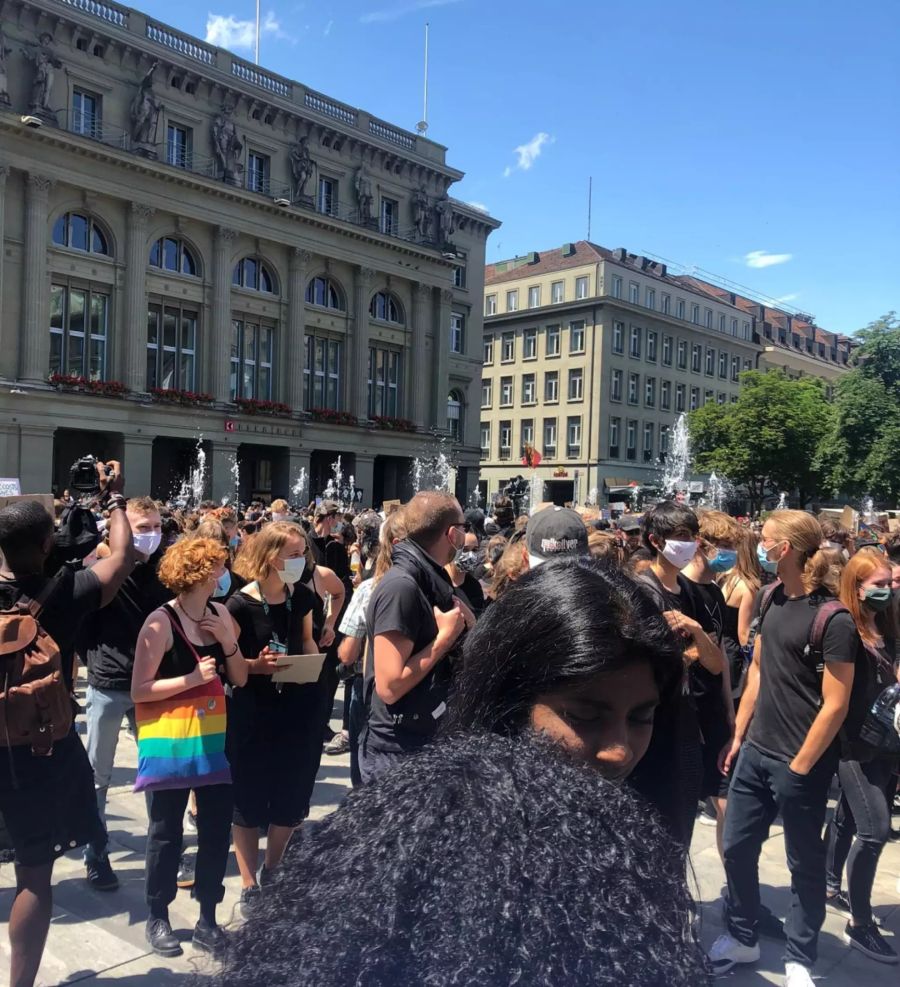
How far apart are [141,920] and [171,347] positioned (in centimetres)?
3315

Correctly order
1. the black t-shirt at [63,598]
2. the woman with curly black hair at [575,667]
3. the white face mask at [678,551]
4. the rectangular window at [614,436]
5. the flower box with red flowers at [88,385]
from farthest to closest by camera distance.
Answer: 1. the rectangular window at [614,436]
2. the flower box with red flowers at [88,385]
3. the white face mask at [678,551]
4. the black t-shirt at [63,598]
5. the woman with curly black hair at [575,667]

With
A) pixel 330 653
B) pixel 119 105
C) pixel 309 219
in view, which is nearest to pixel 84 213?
pixel 119 105

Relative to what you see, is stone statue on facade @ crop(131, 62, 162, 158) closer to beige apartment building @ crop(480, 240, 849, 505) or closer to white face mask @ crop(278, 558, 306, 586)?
beige apartment building @ crop(480, 240, 849, 505)

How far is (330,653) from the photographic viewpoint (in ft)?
19.0

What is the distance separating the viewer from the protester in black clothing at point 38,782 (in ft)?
10.2

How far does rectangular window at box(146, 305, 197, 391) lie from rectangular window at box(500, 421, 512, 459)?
32.1 m

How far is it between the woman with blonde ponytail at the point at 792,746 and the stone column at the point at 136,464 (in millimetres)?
31034

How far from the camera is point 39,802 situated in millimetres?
3154

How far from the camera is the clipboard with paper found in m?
4.22

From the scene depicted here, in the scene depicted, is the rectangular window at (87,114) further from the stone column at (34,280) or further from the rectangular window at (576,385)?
the rectangular window at (576,385)

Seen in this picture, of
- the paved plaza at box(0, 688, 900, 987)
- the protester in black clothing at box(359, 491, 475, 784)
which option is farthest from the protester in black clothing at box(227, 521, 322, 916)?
the protester in black clothing at box(359, 491, 475, 784)

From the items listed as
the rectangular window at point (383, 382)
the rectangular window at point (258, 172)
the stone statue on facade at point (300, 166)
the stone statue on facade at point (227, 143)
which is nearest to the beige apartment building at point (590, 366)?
the rectangular window at point (383, 382)

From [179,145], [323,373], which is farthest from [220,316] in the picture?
[179,145]

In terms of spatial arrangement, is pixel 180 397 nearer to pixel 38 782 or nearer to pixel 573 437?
pixel 38 782
